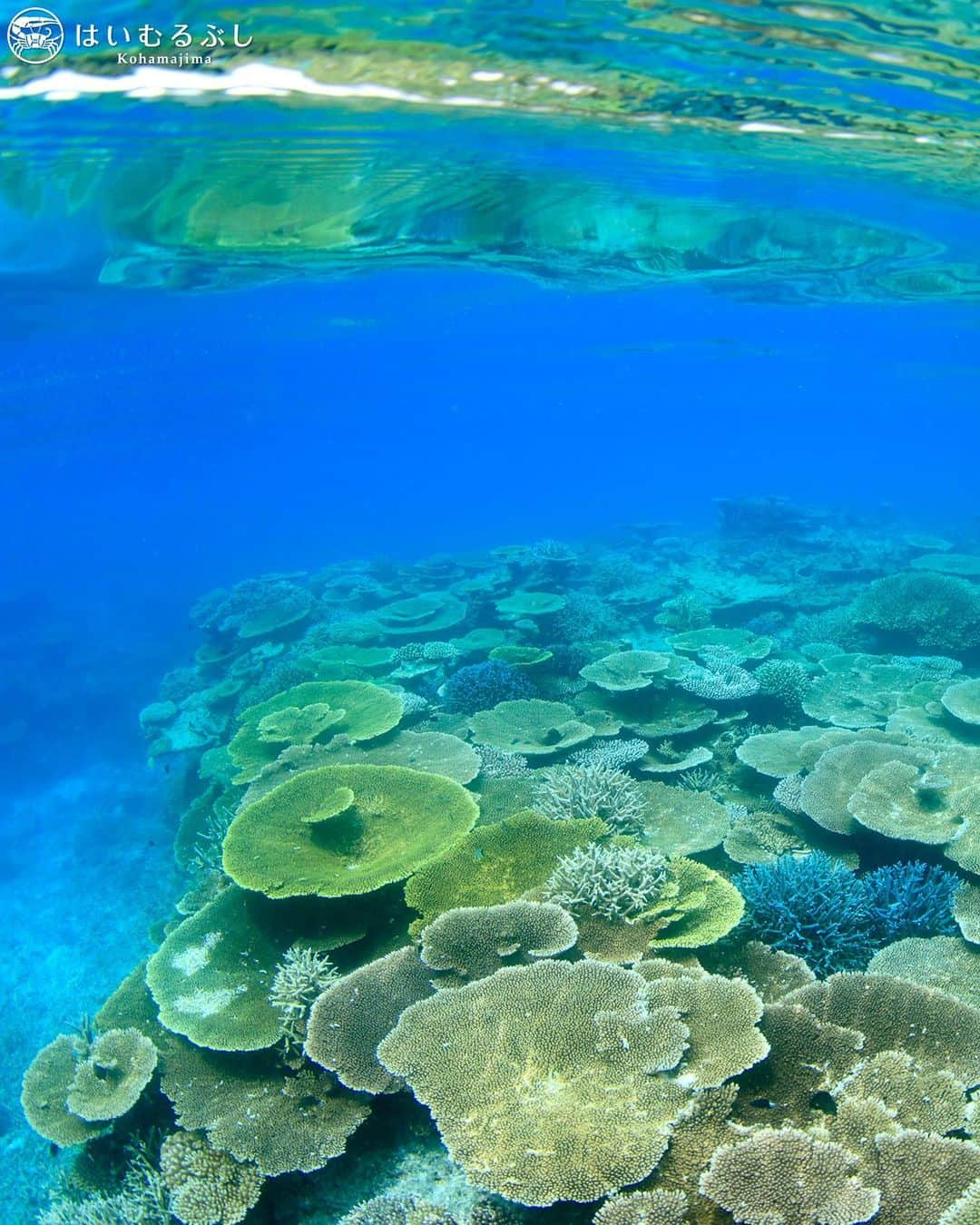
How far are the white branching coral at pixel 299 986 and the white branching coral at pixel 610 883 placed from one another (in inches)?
68.1

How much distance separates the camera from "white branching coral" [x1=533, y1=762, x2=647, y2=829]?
6836 mm

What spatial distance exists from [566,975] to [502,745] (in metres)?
4.84

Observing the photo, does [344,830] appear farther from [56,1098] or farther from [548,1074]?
[548,1074]

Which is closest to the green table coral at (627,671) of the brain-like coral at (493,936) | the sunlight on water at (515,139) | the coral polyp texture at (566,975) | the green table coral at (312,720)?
the coral polyp texture at (566,975)

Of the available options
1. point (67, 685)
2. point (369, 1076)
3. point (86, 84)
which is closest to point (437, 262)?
point (86, 84)

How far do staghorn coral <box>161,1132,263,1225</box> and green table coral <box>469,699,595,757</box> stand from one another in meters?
4.87

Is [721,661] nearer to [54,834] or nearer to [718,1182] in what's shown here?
[718,1182]

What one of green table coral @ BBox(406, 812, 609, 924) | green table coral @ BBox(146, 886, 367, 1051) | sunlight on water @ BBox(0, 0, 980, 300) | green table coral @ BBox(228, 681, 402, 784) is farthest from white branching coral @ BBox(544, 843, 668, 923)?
sunlight on water @ BBox(0, 0, 980, 300)

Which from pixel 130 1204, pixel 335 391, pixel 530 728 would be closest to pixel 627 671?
pixel 530 728

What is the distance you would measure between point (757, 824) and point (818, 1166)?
435 centimetres

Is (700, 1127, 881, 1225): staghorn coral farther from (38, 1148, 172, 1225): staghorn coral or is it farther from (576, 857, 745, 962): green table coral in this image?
(38, 1148, 172, 1225): staghorn coral

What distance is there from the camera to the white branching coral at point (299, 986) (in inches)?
197

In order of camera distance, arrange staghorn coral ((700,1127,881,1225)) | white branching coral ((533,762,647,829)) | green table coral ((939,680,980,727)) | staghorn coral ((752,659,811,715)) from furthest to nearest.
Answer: staghorn coral ((752,659,811,715)) → green table coral ((939,680,980,727)) → white branching coral ((533,762,647,829)) → staghorn coral ((700,1127,881,1225))

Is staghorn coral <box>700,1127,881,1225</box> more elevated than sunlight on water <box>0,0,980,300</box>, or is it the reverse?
sunlight on water <box>0,0,980,300</box>
